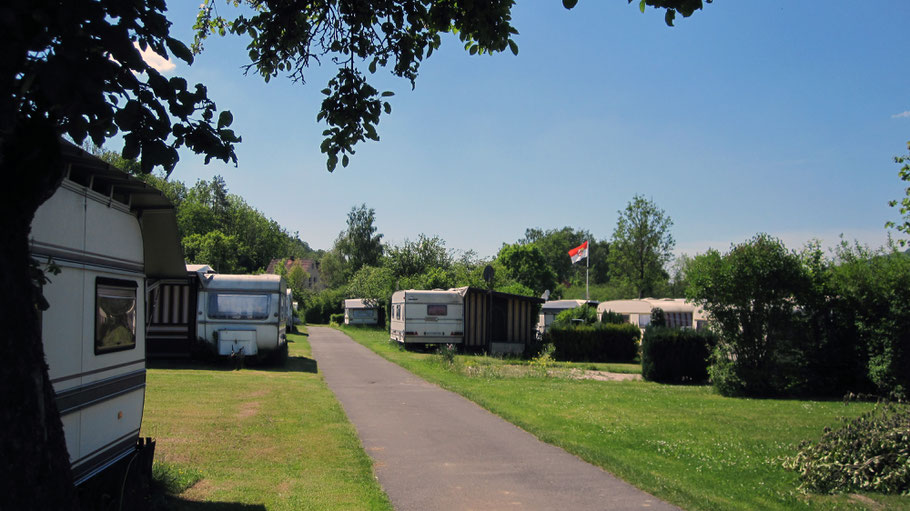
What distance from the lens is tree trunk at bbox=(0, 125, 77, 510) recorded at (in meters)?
2.59

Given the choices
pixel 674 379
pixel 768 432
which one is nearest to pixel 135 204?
pixel 768 432

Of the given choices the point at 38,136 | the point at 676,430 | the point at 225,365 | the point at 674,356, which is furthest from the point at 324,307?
the point at 38,136

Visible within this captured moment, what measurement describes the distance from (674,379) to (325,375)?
890 centimetres

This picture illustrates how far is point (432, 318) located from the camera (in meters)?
25.2

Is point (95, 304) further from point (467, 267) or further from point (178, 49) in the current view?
point (467, 267)

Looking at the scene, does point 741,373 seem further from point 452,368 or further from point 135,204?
point 135,204

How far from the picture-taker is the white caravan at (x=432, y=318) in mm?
25188

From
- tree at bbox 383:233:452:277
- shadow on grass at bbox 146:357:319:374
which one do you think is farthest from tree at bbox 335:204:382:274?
shadow on grass at bbox 146:357:319:374

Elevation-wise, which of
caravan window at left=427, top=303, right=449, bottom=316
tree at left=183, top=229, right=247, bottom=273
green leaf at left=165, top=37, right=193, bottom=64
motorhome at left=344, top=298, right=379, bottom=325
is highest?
tree at left=183, top=229, right=247, bottom=273

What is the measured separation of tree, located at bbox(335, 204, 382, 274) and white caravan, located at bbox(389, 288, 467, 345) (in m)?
46.8

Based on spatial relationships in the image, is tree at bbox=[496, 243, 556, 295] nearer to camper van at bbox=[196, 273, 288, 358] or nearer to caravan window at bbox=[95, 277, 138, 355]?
camper van at bbox=[196, 273, 288, 358]

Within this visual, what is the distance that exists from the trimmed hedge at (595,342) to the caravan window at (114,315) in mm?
19111

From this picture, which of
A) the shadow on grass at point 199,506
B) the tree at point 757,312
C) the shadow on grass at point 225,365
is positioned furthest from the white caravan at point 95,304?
the tree at point 757,312

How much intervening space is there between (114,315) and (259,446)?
9.81ft
